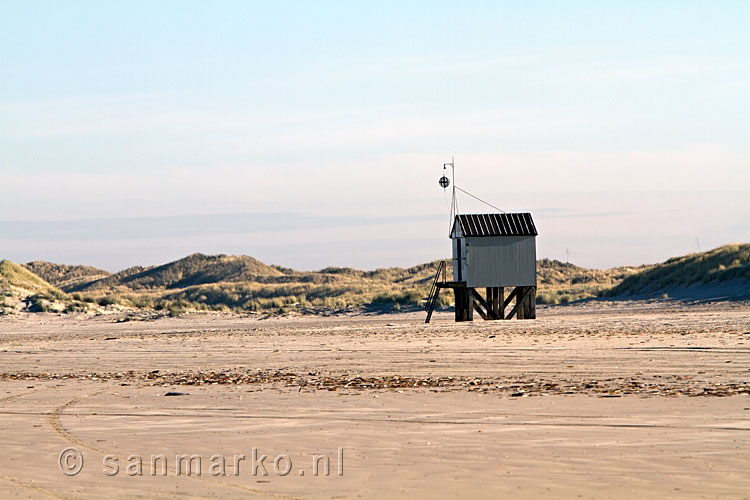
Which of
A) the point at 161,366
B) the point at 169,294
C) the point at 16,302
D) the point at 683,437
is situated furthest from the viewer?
the point at 169,294

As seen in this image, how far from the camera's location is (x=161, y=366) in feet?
62.6

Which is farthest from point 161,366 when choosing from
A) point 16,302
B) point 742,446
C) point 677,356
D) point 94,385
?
point 16,302

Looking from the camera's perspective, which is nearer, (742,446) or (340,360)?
(742,446)

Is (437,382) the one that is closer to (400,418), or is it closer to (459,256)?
(400,418)

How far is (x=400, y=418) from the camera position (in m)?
11.1

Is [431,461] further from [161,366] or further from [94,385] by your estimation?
[161,366]

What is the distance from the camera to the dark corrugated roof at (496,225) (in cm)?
3438

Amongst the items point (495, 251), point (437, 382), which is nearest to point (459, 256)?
point (495, 251)

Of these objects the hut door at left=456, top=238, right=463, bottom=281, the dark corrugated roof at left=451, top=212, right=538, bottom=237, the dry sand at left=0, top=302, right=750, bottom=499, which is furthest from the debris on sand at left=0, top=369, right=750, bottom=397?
the hut door at left=456, top=238, right=463, bottom=281

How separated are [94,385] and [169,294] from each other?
63542mm

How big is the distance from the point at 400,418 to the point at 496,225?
78.9ft

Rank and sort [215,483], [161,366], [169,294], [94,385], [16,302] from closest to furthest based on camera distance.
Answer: [215,483] → [94,385] → [161,366] → [16,302] → [169,294]

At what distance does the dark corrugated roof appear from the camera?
34375mm

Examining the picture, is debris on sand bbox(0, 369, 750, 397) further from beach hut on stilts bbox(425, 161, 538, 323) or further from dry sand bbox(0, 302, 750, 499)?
beach hut on stilts bbox(425, 161, 538, 323)
